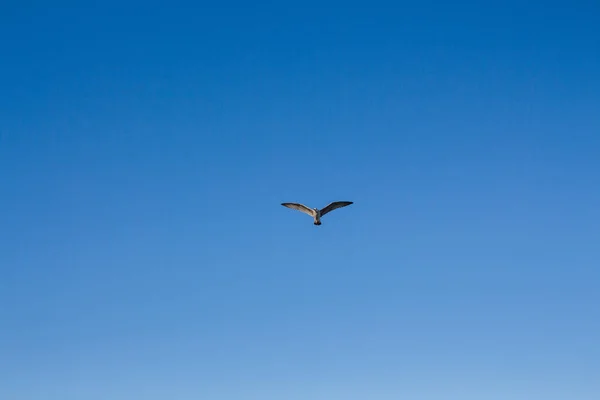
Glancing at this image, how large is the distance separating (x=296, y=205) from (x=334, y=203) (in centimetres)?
631

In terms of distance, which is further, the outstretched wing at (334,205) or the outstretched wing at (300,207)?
the outstretched wing at (300,207)

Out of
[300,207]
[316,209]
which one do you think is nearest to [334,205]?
[316,209]

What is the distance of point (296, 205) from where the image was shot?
7444cm

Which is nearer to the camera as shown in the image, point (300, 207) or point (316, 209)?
point (316, 209)

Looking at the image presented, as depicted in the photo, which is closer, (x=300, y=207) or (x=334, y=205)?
(x=334, y=205)

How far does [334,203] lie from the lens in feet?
235

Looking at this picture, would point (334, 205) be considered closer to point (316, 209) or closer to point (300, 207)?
point (316, 209)

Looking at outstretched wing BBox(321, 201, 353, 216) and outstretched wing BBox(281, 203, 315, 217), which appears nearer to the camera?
outstretched wing BBox(321, 201, 353, 216)
